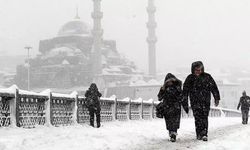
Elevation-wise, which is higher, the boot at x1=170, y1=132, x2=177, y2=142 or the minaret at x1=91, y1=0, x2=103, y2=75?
the minaret at x1=91, y1=0, x2=103, y2=75

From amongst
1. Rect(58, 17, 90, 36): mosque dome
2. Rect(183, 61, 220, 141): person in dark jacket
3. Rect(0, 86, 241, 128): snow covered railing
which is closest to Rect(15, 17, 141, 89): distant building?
Rect(58, 17, 90, 36): mosque dome

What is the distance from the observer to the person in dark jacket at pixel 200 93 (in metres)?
8.62

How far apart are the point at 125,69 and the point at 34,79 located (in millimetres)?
22947

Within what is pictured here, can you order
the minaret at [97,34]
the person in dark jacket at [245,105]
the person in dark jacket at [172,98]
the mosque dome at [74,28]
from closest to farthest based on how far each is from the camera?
1. the person in dark jacket at [172,98]
2. the person in dark jacket at [245,105]
3. the minaret at [97,34]
4. the mosque dome at [74,28]

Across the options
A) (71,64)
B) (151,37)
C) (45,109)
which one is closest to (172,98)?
(45,109)

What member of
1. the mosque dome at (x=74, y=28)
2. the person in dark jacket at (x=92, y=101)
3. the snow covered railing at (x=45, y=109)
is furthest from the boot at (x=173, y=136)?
the mosque dome at (x=74, y=28)

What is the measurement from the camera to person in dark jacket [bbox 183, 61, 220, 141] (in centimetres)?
862

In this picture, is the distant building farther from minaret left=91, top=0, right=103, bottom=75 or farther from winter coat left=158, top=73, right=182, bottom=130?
winter coat left=158, top=73, right=182, bottom=130

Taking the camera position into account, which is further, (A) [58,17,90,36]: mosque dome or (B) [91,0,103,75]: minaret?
(A) [58,17,90,36]: mosque dome

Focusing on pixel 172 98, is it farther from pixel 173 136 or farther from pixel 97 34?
pixel 97 34

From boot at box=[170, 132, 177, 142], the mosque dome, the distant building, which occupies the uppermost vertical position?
the mosque dome

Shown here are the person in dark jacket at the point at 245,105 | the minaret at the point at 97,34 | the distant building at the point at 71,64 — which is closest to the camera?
the person in dark jacket at the point at 245,105

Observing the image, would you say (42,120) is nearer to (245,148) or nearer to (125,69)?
(245,148)

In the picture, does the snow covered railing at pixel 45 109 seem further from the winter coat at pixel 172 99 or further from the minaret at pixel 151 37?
the minaret at pixel 151 37
